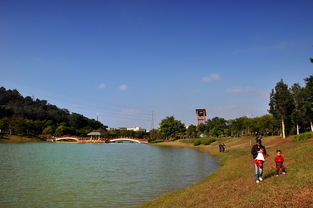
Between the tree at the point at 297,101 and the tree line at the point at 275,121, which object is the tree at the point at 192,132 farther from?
the tree at the point at 297,101

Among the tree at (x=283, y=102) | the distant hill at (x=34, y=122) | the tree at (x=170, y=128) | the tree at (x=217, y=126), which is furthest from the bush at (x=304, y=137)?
the distant hill at (x=34, y=122)

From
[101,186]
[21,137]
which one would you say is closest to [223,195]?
[101,186]

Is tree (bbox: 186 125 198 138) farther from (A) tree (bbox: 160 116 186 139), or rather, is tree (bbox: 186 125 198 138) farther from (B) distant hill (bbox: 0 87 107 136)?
(B) distant hill (bbox: 0 87 107 136)

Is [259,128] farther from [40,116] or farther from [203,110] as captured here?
[40,116]

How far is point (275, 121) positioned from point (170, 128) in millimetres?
62956

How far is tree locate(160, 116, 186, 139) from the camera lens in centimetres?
12500

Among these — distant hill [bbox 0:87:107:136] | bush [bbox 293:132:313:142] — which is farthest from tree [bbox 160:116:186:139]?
bush [bbox 293:132:313:142]

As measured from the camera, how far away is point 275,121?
67.8m

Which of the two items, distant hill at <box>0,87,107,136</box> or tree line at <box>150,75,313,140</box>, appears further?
distant hill at <box>0,87,107,136</box>

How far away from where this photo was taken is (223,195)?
13.9 m

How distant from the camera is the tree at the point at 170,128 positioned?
125m

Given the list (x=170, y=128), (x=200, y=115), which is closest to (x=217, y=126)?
(x=170, y=128)

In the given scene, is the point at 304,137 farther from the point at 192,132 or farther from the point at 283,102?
the point at 192,132

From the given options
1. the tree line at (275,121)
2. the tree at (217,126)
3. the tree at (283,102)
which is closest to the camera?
the tree line at (275,121)
